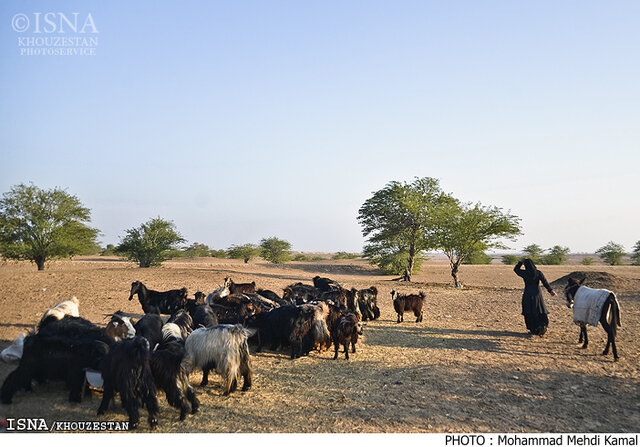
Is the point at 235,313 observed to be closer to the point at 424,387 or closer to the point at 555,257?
the point at 424,387

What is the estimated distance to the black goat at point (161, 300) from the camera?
34.0 ft

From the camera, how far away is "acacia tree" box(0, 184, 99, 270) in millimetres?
23441

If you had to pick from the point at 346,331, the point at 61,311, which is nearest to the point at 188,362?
the point at 346,331

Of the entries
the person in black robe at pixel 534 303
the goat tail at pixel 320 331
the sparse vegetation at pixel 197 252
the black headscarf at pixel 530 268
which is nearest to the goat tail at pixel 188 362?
the goat tail at pixel 320 331

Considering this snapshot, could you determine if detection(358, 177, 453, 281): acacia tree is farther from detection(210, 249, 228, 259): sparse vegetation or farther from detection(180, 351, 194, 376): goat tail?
detection(210, 249, 228, 259): sparse vegetation

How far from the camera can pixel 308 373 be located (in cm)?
727

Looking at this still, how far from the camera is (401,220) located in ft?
102

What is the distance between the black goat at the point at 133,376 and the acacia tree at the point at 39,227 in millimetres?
23206

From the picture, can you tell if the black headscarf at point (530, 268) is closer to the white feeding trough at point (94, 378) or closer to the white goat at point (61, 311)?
the white feeding trough at point (94, 378)

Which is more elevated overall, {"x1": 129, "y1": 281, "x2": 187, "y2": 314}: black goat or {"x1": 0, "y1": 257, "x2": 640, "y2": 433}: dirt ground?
{"x1": 129, "y1": 281, "x2": 187, "y2": 314}: black goat

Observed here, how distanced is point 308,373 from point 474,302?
12166 mm

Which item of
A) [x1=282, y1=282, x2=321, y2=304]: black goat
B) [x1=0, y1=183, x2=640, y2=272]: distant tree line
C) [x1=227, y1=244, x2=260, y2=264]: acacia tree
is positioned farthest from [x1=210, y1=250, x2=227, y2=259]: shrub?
[x1=282, y1=282, x2=321, y2=304]: black goat

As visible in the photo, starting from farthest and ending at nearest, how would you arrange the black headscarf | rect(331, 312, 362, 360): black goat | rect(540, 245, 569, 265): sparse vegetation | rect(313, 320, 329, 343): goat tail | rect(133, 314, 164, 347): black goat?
rect(540, 245, 569, 265): sparse vegetation → the black headscarf → rect(313, 320, 329, 343): goat tail → rect(331, 312, 362, 360): black goat → rect(133, 314, 164, 347): black goat

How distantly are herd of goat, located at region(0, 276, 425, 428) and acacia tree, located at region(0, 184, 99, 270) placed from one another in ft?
62.3
